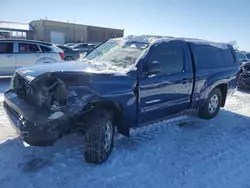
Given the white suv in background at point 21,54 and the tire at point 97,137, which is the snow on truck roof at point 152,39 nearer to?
the tire at point 97,137

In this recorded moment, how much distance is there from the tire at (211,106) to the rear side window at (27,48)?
6998mm

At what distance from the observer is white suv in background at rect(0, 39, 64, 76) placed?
996 centimetres

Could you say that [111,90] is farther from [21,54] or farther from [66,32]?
[66,32]

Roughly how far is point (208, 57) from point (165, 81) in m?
1.83

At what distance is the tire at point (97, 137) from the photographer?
12.5 ft

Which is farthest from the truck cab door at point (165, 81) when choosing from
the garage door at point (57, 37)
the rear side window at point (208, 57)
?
the garage door at point (57, 37)

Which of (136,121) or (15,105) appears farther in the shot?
(136,121)

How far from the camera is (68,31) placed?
49.6m

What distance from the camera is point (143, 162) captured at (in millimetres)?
4168

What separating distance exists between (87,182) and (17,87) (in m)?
1.85

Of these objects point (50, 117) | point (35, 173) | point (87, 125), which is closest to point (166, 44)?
point (87, 125)

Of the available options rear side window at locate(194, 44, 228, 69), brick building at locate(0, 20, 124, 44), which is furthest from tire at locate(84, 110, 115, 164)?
brick building at locate(0, 20, 124, 44)

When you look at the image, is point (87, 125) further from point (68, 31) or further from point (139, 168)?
point (68, 31)

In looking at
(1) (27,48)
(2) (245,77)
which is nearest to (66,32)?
(1) (27,48)
